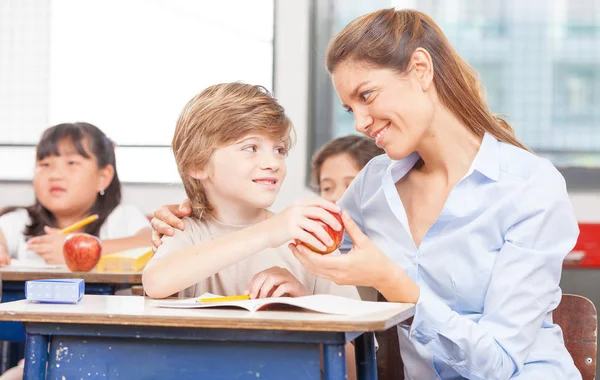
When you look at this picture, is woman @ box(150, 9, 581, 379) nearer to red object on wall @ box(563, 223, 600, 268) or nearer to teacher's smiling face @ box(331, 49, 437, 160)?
teacher's smiling face @ box(331, 49, 437, 160)

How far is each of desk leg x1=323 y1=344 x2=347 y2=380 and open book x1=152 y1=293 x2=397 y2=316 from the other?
0.05 m

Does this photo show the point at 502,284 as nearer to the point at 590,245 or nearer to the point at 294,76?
the point at 590,245

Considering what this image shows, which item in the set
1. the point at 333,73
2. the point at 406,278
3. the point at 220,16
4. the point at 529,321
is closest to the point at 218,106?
the point at 333,73

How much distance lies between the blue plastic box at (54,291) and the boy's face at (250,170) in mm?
421

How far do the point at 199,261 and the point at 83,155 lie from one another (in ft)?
6.50

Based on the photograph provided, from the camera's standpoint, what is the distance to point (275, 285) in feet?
4.58

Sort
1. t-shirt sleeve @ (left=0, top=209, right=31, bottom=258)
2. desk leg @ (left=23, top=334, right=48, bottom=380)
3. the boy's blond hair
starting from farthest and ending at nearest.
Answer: t-shirt sleeve @ (left=0, top=209, right=31, bottom=258) → the boy's blond hair → desk leg @ (left=23, top=334, right=48, bottom=380)

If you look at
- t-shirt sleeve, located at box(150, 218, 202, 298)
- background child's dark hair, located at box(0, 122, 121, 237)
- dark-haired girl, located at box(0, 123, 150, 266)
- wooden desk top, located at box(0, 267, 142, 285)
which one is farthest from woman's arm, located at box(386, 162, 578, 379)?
background child's dark hair, located at box(0, 122, 121, 237)

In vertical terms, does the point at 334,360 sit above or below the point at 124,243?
above

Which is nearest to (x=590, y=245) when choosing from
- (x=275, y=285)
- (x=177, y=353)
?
(x=275, y=285)

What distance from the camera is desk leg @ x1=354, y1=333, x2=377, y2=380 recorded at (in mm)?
1322

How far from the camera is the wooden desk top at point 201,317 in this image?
1.06m

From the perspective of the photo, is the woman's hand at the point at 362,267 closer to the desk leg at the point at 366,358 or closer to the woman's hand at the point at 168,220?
the desk leg at the point at 366,358

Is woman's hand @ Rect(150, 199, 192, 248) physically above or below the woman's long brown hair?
below
